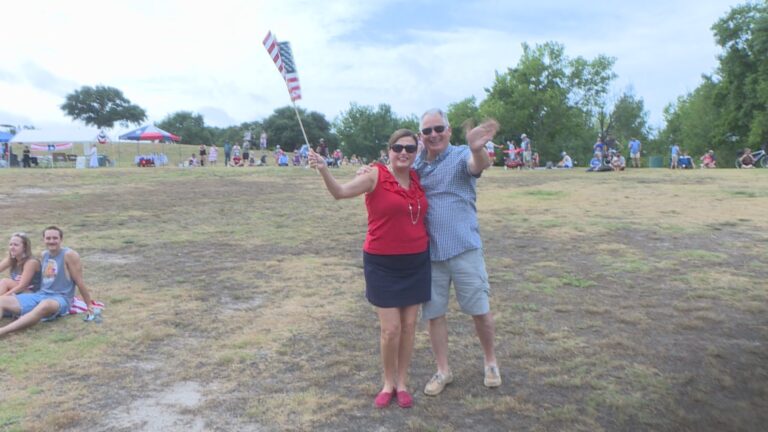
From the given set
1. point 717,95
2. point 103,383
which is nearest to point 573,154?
point 717,95

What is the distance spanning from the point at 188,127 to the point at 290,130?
61.2ft

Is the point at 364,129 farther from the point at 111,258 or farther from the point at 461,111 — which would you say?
the point at 111,258

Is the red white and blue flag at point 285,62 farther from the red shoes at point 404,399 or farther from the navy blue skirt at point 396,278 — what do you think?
the red shoes at point 404,399

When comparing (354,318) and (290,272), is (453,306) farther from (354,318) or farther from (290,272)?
(290,272)

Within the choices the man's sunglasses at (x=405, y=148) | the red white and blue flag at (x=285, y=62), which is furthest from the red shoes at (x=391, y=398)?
the red white and blue flag at (x=285, y=62)

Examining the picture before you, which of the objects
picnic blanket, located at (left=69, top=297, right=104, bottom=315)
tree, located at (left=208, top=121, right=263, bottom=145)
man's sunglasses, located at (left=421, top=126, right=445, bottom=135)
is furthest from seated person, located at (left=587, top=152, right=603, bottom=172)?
tree, located at (left=208, top=121, right=263, bottom=145)

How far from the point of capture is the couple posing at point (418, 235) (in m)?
3.47

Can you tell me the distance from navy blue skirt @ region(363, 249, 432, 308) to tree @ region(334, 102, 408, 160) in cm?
8560

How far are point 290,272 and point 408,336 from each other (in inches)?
156

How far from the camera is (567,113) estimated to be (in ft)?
198

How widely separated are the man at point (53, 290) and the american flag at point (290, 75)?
2934 mm

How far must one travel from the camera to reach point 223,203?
1489 centimetres

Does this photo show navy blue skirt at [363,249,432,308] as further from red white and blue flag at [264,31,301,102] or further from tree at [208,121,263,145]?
tree at [208,121,263,145]

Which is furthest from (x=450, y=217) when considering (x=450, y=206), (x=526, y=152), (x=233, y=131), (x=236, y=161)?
(x=233, y=131)
